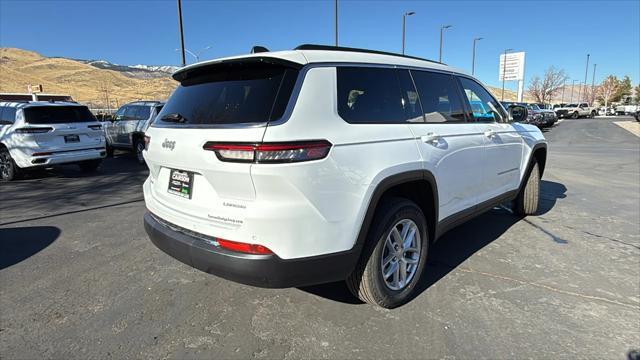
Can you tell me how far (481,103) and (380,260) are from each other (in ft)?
7.94

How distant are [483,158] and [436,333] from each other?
188cm

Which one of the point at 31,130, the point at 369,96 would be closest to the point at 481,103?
the point at 369,96

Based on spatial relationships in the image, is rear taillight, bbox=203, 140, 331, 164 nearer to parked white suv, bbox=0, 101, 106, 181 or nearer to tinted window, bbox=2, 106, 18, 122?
parked white suv, bbox=0, 101, 106, 181

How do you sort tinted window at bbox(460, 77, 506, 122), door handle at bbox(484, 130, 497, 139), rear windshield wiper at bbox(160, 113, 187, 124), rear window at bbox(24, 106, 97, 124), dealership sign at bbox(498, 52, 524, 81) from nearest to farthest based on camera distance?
rear windshield wiper at bbox(160, 113, 187, 124), door handle at bbox(484, 130, 497, 139), tinted window at bbox(460, 77, 506, 122), rear window at bbox(24, 106, 97, 124), dealership sign at bbox(498, 52, 524, 81)

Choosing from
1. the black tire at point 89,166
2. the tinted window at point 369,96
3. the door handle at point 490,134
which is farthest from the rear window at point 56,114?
the door handle at point 490,134

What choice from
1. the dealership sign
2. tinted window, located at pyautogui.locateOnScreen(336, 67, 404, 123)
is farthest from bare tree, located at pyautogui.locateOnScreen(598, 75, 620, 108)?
tinted window, located at pyautogui.locateOnScreen(336, 67, 404, 123)

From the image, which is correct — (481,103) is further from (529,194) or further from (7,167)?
(7,167)

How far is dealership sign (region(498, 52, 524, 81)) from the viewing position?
53.9 m

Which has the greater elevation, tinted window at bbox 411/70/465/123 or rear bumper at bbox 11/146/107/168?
tinted window at bbox 411/70/465/123

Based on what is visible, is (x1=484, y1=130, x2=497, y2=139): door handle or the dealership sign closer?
(x1=484, y1=130, x2=497, y2=139): door handle

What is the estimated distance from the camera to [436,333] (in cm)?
261

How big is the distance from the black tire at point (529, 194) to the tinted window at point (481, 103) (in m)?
1.20

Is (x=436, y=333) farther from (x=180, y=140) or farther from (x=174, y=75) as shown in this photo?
(x=174, y=75)

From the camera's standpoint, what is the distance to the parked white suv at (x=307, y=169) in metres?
2.16
